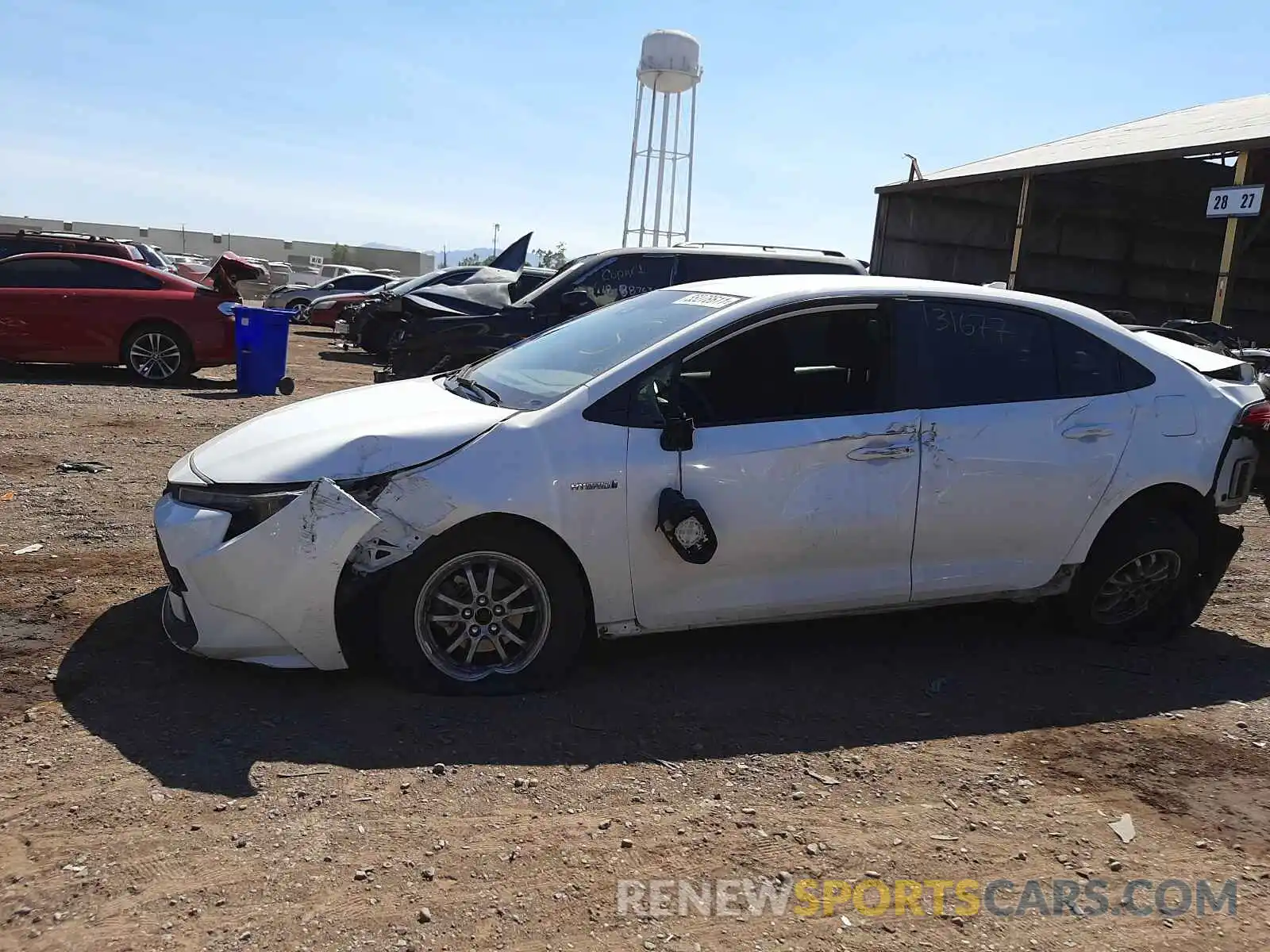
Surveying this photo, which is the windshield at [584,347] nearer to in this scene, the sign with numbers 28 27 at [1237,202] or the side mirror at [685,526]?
the side mirror at [685,526]

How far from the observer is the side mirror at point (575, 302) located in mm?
10570

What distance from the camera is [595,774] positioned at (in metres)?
3.55

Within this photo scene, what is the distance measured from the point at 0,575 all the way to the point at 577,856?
3.53 m

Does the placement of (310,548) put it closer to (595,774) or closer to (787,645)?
(595,774)

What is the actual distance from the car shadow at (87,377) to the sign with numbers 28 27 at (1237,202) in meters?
13.2

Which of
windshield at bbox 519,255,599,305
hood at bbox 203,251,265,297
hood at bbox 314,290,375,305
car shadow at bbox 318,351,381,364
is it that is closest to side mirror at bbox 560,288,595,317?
windshield at bbox 519,255,599,305

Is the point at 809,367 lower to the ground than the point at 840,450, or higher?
higher

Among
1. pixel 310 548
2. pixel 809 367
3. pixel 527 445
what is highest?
pixel 809 367

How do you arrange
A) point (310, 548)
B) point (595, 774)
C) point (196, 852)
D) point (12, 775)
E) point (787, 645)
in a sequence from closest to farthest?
point (196, 852) < point (12, 775) < point (595, 774) < point (310, 548) < point (787, 645)

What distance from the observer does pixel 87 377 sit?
1273cm

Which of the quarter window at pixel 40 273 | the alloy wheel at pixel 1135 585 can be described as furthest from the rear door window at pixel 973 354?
the quarter window at pixel 40 273

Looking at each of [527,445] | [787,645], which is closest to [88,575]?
[527,445]

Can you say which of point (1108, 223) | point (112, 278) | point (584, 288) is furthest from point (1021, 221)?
point (112, 278)

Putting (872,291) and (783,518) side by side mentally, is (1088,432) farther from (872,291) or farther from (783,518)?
(783,518)
